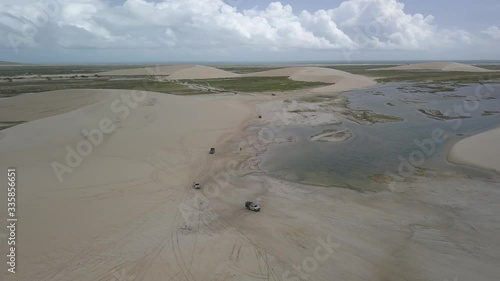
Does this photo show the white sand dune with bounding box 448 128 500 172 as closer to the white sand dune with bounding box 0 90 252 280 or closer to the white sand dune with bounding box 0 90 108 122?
the white sand dune with bounding box 0 90 252 280

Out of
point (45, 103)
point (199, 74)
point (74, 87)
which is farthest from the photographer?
point (199, 74)

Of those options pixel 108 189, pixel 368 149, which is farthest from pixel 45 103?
pixel 368 149

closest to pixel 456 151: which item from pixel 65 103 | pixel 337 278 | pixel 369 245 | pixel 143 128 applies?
Result: pixel 369 245

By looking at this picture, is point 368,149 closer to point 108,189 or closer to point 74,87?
point 108,189

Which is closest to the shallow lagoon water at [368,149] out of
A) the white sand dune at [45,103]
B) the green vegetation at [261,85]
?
the green vegetation at [261,85]

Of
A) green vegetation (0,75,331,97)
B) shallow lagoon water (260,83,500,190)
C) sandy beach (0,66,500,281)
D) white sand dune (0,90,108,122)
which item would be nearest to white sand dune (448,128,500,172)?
sandy beach (0,66,500,281)

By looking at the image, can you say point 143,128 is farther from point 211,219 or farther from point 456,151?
point 456,151

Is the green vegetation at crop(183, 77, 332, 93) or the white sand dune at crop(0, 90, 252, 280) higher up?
the green vegetation at crop(183, 77, 332, 93)
